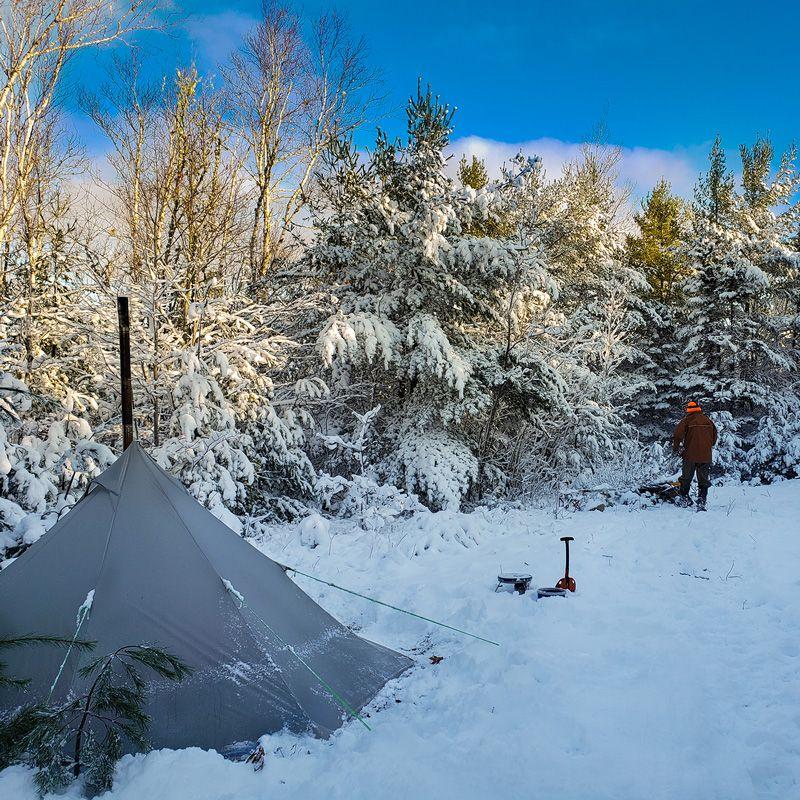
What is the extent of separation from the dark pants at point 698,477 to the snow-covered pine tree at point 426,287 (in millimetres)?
2949

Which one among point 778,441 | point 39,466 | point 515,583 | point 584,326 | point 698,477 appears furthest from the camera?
point 778,441

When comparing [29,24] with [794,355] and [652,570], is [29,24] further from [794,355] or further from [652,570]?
[794,355]

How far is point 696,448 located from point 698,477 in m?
0.55

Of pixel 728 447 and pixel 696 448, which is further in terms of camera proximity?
pixel 728 447

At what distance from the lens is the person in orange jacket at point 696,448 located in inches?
387

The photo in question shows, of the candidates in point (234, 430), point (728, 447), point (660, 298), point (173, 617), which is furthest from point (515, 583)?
point (660, 298)

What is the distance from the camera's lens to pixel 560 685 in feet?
13.1

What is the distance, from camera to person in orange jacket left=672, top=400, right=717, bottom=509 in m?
9.84

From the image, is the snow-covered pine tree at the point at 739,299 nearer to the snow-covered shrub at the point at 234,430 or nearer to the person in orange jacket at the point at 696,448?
the person in orange jacket at the point at 696,448

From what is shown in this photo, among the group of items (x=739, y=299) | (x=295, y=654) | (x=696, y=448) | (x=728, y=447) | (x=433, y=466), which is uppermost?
(x=739, y=299)

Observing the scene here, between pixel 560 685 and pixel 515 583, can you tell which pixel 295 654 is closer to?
pixel 560 685

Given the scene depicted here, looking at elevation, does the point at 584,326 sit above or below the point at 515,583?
above

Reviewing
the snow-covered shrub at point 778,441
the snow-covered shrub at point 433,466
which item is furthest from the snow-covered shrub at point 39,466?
the snow-covered shrub at point 778,441

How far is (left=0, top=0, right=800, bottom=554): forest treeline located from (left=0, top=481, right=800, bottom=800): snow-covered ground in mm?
2868
